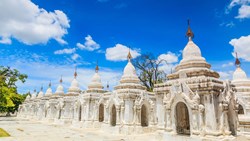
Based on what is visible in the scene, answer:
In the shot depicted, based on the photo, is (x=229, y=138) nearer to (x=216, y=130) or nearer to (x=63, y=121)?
(x=216, y=130)

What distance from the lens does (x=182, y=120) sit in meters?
13.9

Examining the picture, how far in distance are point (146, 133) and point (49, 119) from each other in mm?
23723

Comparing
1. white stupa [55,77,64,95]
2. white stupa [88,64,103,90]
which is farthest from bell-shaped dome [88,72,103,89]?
white stupa [55,77,64,95]

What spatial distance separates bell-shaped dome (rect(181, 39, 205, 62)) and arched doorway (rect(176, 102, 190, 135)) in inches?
123

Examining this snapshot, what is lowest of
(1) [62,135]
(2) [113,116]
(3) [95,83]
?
(1) [62,135]

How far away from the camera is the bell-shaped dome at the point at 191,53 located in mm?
13146

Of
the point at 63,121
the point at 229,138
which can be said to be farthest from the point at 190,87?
the point at 63,121

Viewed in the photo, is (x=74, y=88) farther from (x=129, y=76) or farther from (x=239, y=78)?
(x=239, y=78)

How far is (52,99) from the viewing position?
3712 centimetres

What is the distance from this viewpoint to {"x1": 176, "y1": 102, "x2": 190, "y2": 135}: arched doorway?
12969mm

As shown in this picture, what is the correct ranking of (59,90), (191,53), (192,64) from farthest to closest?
(59,90)
(191,53)
(192,64)

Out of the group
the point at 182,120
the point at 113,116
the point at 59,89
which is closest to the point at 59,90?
the point at 59,89

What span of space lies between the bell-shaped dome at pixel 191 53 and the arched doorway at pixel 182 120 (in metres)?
3.14

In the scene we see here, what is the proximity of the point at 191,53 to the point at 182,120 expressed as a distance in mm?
4609
